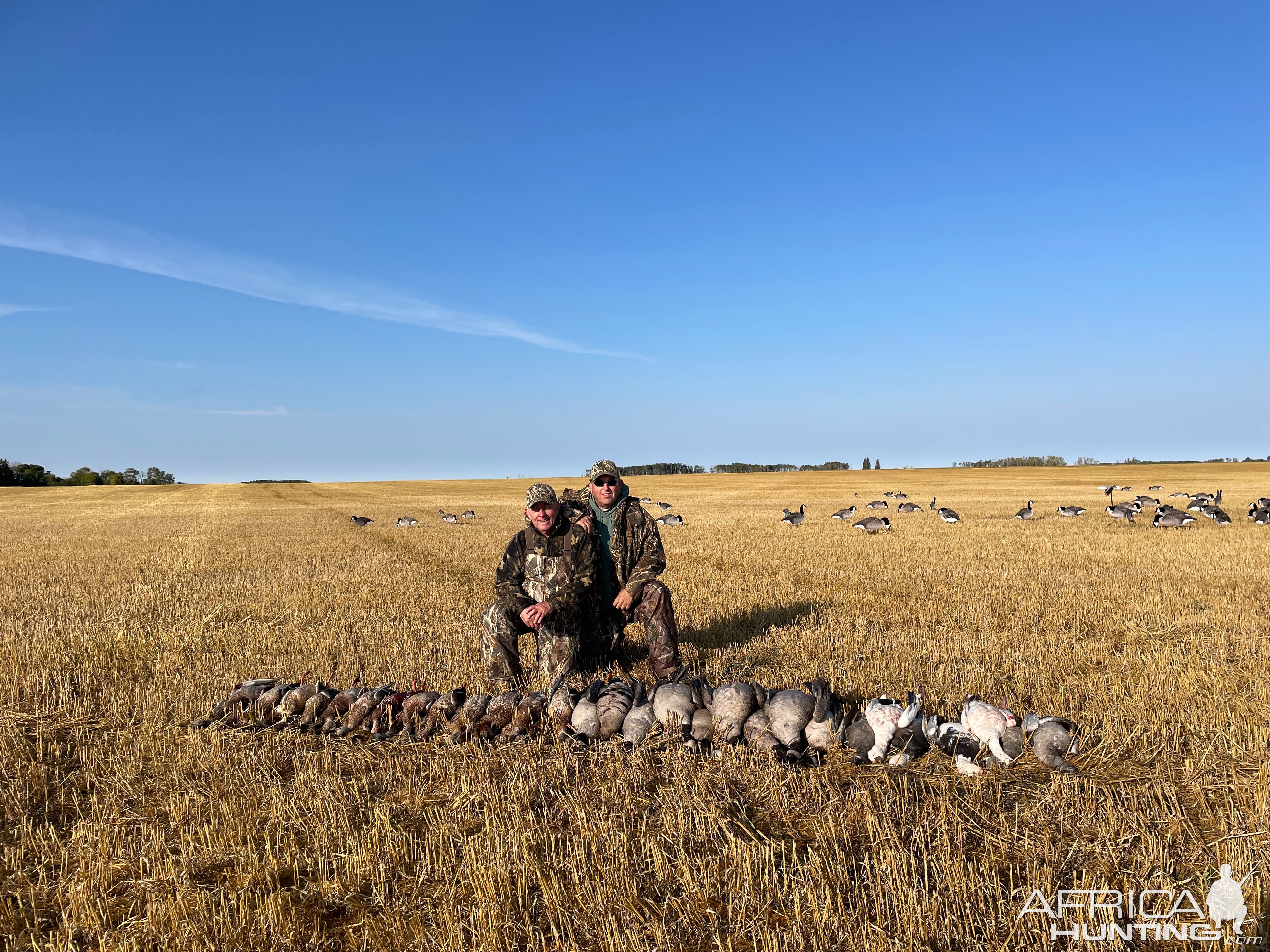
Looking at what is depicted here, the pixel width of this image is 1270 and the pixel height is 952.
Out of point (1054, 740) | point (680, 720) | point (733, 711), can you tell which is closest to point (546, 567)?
point (680, 720)

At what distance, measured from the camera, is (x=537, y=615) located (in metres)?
6.47

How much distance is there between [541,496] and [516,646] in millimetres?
1409

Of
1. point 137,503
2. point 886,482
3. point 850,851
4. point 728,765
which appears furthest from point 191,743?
point 886,482

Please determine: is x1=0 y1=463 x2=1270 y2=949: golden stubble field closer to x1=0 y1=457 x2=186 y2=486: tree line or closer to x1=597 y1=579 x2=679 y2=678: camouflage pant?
x1=597 y1=579 x2=679 y2=678: camouflage pant

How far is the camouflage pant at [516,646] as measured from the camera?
260 inches

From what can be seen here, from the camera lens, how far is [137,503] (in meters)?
51.1

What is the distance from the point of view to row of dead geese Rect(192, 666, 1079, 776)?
4.70 metres

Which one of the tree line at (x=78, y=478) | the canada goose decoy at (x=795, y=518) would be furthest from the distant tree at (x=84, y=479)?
the canada goose decoy at (x=795, y=518)

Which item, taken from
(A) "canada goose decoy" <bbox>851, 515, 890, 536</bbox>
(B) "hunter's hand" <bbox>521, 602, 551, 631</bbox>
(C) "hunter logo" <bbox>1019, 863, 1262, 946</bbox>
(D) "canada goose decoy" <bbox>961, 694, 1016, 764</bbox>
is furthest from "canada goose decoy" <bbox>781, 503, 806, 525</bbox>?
(C) "hunter logo" <bbox>1019, 863, 1262, 946</bbox>

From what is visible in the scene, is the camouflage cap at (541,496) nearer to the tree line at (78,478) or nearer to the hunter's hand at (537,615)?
the hunter's hand at (537,615)

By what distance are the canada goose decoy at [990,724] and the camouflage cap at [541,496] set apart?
12.1 feet

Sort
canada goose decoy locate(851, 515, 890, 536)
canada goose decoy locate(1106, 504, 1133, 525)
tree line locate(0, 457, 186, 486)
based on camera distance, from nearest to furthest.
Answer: canada goose decoy locate(851, 515, 890, 536), canada goose decoy locate(1106, 504, 1133, 525), tree line locate(0, 457, 186, 486)

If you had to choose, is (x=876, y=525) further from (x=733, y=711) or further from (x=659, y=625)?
(x=733, y=711)

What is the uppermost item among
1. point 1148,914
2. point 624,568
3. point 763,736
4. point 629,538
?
point 629,538
